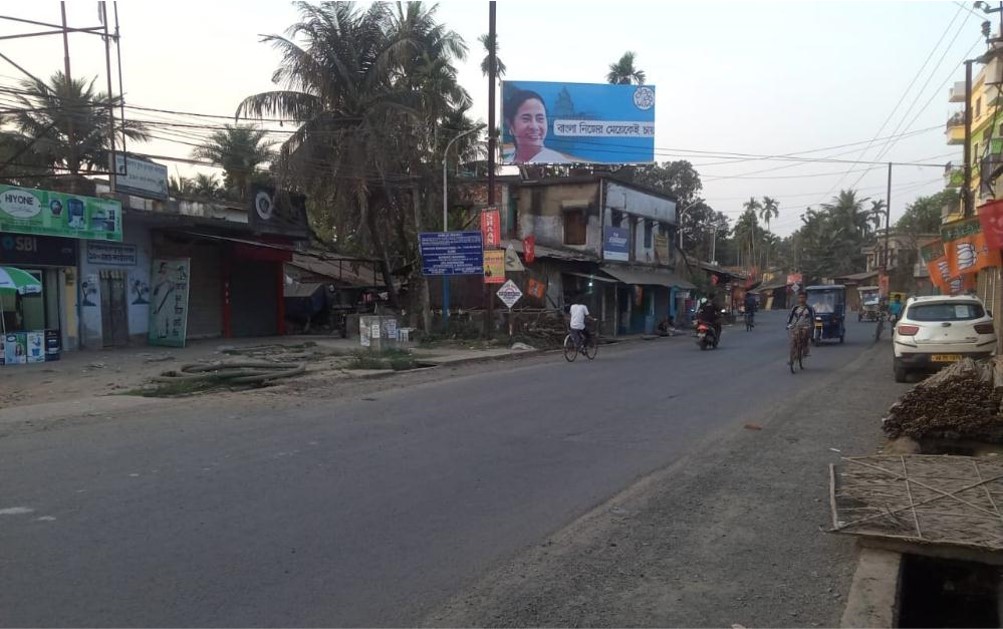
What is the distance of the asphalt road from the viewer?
14.1ft

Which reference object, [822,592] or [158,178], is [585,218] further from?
[822,592]

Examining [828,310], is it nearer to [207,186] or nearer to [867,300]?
[207,186]

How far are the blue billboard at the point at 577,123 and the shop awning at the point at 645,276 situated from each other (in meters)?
5.53

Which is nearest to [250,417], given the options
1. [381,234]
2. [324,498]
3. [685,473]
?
[324,498]

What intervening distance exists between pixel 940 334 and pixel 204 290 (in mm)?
21580

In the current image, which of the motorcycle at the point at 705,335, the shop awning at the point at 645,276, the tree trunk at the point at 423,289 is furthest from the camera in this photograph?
the shop awning at the point at 645,276

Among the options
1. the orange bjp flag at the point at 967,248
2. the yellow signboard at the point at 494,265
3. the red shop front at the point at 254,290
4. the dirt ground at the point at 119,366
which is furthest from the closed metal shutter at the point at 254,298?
the orange bjp flag at the point at 967,248

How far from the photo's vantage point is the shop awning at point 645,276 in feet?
109

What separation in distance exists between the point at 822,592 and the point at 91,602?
4.24 m

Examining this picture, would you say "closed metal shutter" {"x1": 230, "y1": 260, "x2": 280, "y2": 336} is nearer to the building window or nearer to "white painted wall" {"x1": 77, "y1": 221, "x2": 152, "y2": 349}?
"white painted wall" {"x1": 77, "y1": 221, "x2": 152, "y2": 349}

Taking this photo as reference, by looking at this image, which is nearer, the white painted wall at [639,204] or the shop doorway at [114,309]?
the shop doorway at [114,309]

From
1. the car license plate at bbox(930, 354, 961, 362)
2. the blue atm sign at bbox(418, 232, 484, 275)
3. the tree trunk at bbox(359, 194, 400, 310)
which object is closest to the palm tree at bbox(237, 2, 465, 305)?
the tree trunk at bbox(359, 194, 400, 310)

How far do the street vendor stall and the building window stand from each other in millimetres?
22292

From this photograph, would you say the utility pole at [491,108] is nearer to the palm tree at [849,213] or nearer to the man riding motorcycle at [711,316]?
the man riding motorcycle at [711,316]
